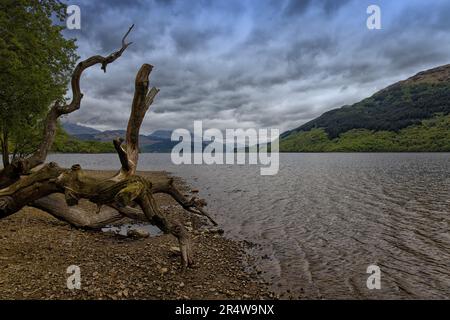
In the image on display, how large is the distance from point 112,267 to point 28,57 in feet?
51.5

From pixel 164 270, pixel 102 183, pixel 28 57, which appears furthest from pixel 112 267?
pixel 28 57

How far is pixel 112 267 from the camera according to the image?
1277 cm

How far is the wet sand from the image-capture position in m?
10.6

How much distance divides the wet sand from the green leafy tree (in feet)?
26.2

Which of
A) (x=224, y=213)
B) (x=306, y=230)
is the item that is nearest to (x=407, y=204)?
(x=306, y=230)

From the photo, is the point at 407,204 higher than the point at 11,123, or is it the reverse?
the point at 11,123

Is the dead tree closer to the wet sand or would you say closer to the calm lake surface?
the wet sand

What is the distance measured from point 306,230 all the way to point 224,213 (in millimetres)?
9623

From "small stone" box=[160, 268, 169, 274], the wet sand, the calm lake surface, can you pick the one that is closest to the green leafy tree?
the wet sand

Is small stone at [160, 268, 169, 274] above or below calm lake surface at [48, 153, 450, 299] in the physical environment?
above

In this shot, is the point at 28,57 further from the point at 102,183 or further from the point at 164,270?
the point at 164,270

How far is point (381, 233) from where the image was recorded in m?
23.5
